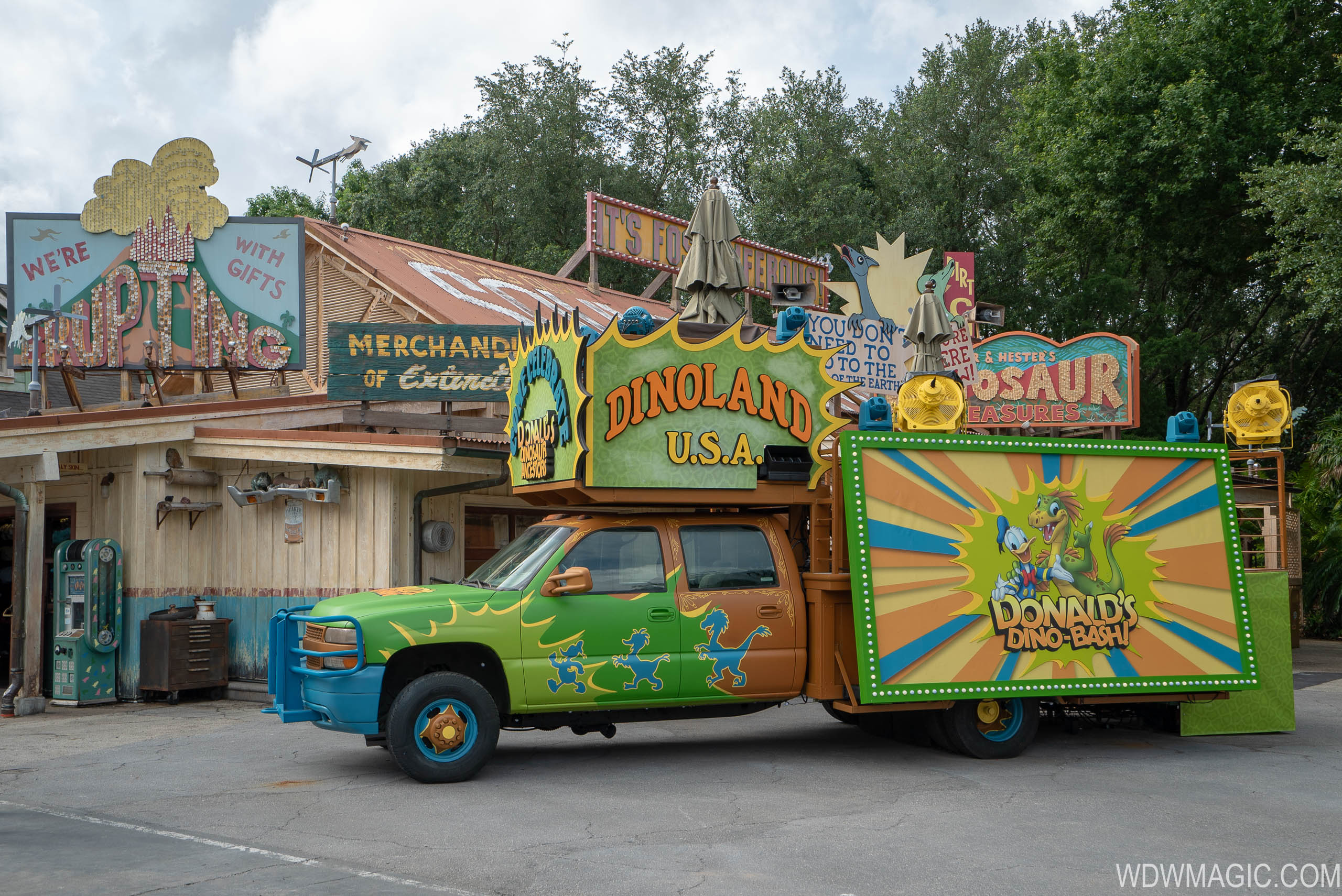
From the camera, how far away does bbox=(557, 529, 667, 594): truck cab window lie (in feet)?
27.7

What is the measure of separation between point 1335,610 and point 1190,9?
13.2 m

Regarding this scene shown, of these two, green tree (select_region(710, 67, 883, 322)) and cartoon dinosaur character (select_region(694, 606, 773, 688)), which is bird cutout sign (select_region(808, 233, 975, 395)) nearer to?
cartoon dinosaur character (select_region(694, 606, 773, 688))

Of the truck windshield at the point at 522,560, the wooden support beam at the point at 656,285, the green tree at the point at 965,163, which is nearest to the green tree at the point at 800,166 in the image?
the green tree at the point at 965,163

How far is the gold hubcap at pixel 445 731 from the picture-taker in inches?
311

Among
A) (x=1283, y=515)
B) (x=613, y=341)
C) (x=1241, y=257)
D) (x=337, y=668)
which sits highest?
(x=1241, y=257)

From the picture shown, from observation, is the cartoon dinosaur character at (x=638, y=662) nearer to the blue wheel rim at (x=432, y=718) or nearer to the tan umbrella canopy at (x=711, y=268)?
the blue wheel rim at (x=432, y=718)

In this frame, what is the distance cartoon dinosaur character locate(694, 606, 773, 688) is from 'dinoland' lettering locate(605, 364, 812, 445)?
136cm

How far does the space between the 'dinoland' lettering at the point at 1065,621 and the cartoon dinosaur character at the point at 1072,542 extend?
0.29 ft

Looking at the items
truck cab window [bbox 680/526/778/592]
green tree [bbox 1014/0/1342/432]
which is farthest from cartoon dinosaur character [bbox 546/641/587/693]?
green tree [bbox 1014/0/1342/432]

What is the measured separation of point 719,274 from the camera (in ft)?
40.9

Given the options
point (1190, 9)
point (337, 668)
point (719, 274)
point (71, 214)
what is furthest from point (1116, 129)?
point (337, 668)

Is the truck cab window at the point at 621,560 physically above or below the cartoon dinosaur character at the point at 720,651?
above

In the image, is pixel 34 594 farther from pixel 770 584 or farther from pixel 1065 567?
pixel 1065 567

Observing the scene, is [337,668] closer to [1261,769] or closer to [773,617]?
[773,617]
